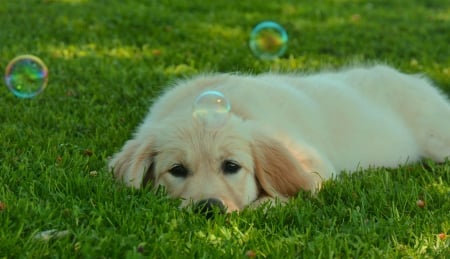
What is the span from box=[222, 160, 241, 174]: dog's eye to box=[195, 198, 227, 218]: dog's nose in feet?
0.97

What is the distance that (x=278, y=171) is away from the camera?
176 inches

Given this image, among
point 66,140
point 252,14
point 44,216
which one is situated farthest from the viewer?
point 252,14

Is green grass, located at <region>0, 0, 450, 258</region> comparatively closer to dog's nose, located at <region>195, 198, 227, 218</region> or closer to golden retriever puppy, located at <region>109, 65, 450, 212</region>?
dog's nose, located at <region>195, 198, 227, 218</region>

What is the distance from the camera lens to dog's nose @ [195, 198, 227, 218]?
13.1ft

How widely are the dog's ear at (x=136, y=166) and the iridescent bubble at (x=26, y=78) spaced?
71.7 inches

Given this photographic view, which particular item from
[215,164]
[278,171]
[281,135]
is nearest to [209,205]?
[215,164]

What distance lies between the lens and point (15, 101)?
6.55 meters

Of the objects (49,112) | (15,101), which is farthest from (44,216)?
(15,101)

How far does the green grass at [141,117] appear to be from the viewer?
364cm

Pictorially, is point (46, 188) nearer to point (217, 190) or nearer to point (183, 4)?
point (217, 190)

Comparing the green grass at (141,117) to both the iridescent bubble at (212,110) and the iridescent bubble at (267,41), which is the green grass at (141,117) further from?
the iridescent bubble at (212,110)

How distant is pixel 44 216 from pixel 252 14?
773 cm

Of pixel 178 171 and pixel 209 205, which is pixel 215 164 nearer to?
pixel 178 171

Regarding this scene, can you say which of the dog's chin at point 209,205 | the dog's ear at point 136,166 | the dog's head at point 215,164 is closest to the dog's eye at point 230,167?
the dog's head at point 215,164
